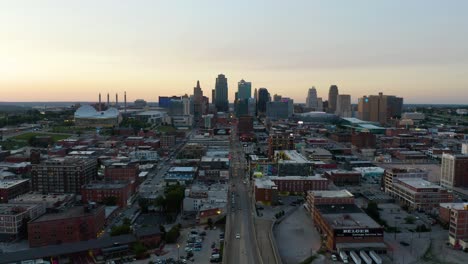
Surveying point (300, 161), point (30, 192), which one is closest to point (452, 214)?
point (300, 161)

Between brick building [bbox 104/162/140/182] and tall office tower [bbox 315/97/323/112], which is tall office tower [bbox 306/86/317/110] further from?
brick building [bbox 104/162/140/182]

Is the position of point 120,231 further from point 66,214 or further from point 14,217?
point 14,217

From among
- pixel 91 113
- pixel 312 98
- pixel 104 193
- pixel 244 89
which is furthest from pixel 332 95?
pixel 104 193

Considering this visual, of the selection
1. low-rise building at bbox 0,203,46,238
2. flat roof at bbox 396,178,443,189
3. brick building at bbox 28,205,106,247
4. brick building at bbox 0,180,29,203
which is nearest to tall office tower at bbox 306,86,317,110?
flat roof at bbox 396,178,443,189

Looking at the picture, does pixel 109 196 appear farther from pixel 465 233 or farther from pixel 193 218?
pixel 465 233

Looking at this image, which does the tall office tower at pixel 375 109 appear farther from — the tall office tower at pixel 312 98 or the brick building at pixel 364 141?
the tall office tower at pixel 312 98

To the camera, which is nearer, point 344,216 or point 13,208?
point 344,216

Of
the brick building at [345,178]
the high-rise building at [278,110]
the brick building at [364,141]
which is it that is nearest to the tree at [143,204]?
the brick building at [345,178]
